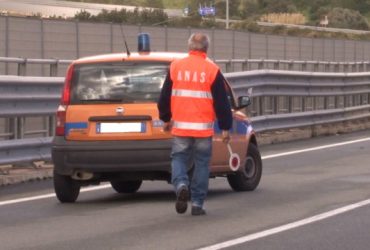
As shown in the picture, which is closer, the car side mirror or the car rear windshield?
the car rear windshield

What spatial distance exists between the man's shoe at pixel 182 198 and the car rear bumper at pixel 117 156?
38.9 inches

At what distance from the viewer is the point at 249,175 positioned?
40.2 ft

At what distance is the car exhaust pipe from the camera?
1103cm

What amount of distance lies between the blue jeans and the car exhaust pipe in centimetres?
140

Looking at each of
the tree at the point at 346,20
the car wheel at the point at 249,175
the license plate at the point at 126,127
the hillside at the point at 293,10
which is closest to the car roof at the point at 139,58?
the license plate at the point at 126,127

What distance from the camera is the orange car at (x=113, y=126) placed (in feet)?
35.4

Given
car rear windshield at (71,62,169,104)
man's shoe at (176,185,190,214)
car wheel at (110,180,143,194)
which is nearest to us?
man's shoe at (176,185,190,214)

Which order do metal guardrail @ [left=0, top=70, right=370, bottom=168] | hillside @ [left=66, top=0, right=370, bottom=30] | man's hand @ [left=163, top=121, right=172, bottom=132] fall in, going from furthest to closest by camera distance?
hillside @ [left=66, top=0, right=370, bottom=30]
metal guardrail @ [left=0, top=70, right=370, bottom=168]
man's hand @ [left=163, top=121, right=172, bottom=132]

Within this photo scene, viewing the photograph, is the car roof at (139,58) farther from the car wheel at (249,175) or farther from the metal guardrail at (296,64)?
the metal guardrail at (296,64)

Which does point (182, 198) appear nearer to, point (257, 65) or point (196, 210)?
point (196, 210)

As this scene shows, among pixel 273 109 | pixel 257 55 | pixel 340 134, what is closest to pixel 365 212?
pixel 273 109

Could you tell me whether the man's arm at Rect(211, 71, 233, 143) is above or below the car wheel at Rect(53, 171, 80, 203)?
above

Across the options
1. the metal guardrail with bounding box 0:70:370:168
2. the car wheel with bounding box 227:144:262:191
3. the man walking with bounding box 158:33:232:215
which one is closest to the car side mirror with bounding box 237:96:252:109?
the car wheel with bounding box 227:144:262:191

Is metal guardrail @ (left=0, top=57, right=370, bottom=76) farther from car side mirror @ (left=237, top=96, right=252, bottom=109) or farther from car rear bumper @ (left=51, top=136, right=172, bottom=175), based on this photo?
car side mirror @ (left=237, top=96, right=252, bottom=109)
